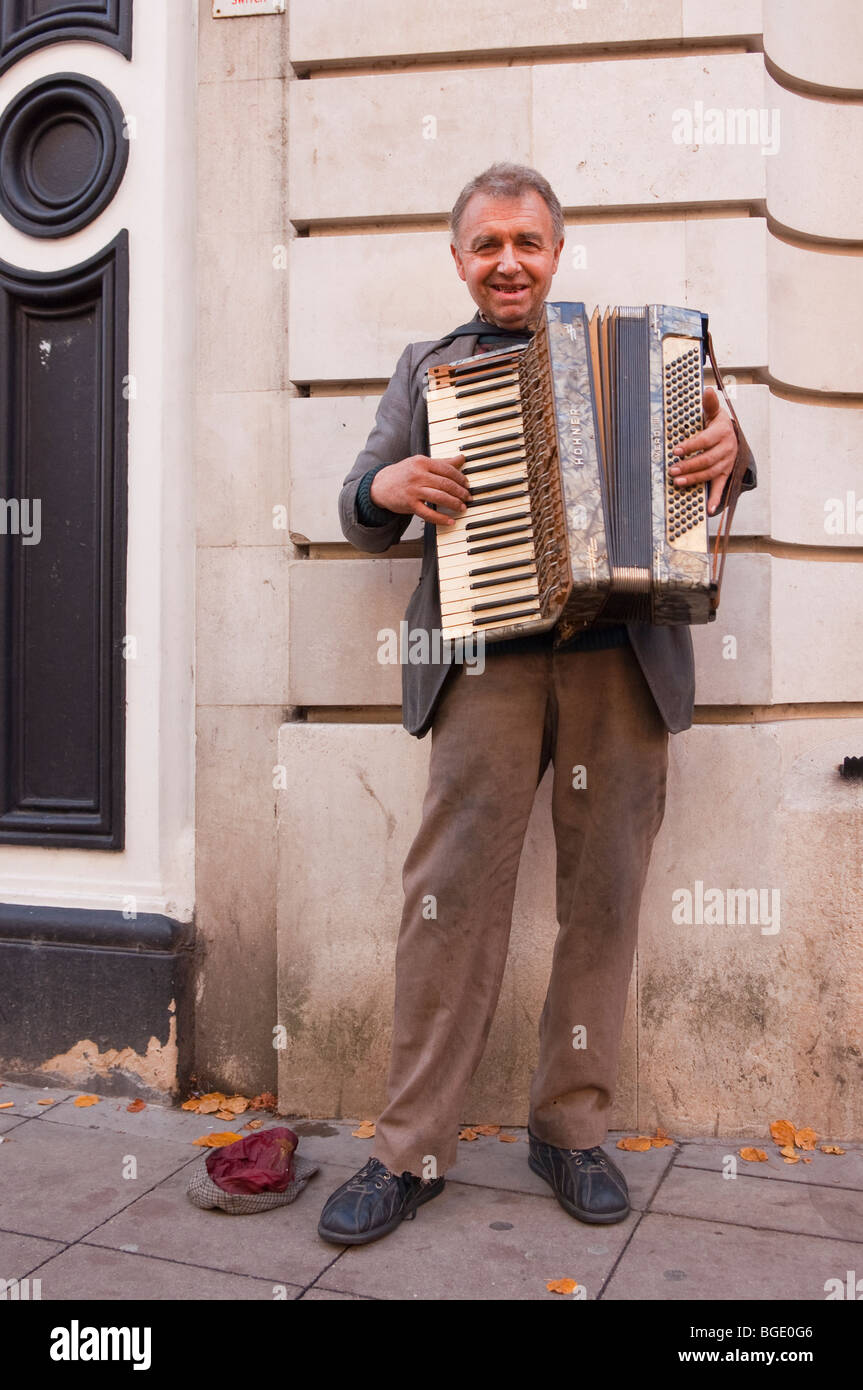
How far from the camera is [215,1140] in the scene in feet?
11.7

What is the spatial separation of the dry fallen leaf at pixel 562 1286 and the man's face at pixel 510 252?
2436 mm

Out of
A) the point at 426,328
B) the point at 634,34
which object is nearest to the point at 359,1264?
the point at 426,328

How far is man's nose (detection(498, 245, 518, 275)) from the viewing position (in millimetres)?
3080

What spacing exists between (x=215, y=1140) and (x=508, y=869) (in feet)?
4.49

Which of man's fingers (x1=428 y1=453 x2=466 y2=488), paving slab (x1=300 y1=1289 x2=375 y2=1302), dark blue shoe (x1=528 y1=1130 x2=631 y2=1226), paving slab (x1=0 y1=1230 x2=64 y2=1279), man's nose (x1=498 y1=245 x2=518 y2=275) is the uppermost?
man's nose (x1=498 y1=245 x2=518 y2=275)

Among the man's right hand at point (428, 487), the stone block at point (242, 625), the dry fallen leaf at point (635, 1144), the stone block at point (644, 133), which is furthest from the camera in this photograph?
the stone block at point (242, 625)

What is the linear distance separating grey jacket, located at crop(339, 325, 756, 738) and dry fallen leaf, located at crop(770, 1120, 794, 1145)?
139cm

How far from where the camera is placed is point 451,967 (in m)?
3.01

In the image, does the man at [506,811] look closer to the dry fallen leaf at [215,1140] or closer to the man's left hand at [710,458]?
the man's left hand at [710,458]

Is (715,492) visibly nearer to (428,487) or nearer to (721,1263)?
(428,487)

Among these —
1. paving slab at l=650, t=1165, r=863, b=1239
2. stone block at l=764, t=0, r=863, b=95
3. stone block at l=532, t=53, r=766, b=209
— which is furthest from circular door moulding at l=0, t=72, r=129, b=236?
paving slab at l=650, t=1165, r=863, b=1239

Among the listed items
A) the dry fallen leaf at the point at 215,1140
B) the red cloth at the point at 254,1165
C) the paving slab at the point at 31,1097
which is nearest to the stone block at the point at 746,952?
the red cloth at the point at 254,1165

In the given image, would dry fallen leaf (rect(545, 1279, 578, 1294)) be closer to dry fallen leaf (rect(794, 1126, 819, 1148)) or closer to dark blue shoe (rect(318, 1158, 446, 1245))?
dark blue shoe (rect(318, 1158, 446, 1245))

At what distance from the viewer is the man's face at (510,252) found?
10.2ft
